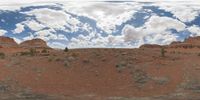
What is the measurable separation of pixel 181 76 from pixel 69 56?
43.3ft

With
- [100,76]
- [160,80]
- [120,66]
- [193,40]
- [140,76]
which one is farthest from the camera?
[193,40]

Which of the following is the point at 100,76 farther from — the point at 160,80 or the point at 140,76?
the point at 160,80

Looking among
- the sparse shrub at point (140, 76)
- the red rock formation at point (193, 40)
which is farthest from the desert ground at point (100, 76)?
the red rock formation at point (193, 40)

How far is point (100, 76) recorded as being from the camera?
152 ft

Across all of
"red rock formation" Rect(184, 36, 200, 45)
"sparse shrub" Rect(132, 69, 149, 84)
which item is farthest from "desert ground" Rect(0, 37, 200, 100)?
"red rock formation" Rect(184, 36, 200, 45)

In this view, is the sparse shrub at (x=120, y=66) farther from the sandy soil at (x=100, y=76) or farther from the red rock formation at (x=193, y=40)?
the red rock formation at (x=193, y=40)

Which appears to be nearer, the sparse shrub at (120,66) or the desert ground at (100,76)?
the desert ground at (100,76)

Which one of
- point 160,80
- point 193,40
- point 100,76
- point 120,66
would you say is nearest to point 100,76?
point 100,76

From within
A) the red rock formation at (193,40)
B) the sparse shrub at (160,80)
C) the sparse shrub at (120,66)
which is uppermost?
the sparse shrub at (120,66)

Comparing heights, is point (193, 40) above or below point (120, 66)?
below

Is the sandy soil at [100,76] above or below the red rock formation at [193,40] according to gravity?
above

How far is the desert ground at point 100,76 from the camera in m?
40.8

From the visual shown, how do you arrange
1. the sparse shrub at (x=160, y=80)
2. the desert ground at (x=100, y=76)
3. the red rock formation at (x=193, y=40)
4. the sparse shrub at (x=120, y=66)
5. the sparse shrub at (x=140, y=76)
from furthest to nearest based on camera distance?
1. the red rock formation at (x=193, y=40)
2. the sparse shrub at (x=120, y=66)
3. the sparse shrub at (x=140, y=76)
4. the sparse shrub at (x=160, y=80)
5. the desert ground at (x=100, y=76)

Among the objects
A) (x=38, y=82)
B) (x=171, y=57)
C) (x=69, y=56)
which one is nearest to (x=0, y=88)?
(x=38, y=82)
